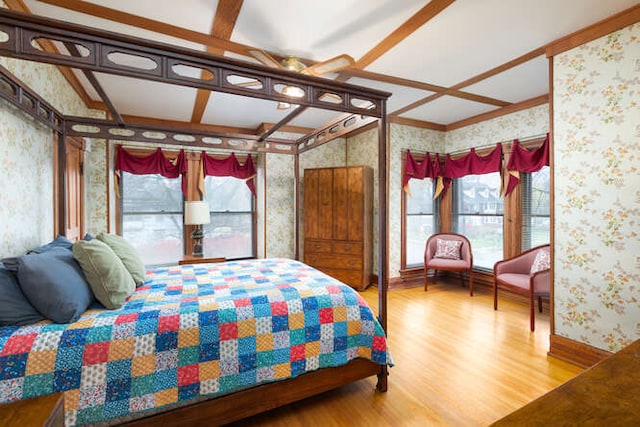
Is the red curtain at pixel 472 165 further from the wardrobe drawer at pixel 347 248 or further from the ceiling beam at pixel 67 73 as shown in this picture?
the ceiling beam at pixel 67 73

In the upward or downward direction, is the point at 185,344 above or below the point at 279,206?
below

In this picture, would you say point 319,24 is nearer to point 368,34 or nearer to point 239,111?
point 368,34

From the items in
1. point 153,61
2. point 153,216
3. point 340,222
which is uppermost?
point 153,61

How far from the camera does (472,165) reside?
14.6 ft

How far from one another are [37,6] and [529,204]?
510 centimetres

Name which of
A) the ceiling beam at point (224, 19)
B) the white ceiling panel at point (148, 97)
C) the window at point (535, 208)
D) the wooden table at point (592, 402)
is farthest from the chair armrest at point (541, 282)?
the white ceiling panel at point (148, 97)

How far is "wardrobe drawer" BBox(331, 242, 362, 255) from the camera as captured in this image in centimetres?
441

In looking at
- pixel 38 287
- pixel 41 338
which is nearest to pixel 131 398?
pixel 41 338

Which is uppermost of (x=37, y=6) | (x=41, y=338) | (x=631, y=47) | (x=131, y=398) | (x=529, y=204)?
(x=37, y=6)

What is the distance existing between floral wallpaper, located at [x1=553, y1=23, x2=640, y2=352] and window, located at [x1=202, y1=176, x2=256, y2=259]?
3.92 meters

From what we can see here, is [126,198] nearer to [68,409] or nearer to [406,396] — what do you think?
[68,409]

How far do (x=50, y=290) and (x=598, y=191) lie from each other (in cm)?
352

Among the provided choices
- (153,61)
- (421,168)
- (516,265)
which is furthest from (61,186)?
(516,265)

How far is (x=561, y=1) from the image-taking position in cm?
194
